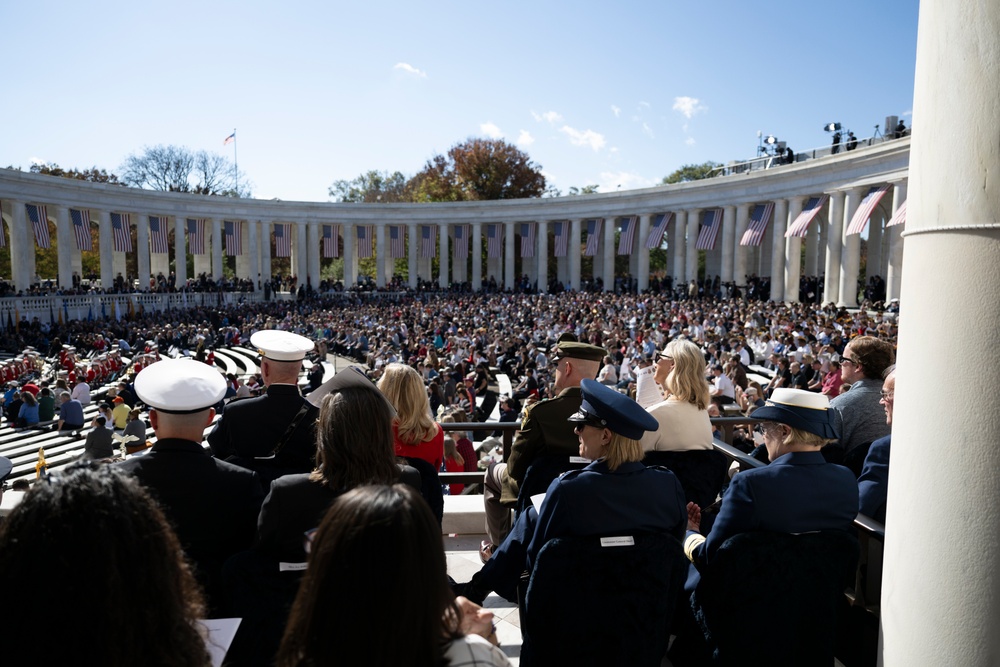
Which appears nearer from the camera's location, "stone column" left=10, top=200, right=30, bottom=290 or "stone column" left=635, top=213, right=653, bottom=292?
"stone column" left=10, top=200, right=30, bottom=290

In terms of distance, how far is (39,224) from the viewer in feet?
174

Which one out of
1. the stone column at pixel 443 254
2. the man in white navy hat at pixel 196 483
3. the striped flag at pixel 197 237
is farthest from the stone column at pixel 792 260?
the man in white navy hat at pixel 196 483

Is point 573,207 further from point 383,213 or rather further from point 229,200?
point 229,200

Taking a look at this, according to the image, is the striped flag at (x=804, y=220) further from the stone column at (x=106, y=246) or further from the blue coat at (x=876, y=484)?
the stone column at (x=106, y=246)

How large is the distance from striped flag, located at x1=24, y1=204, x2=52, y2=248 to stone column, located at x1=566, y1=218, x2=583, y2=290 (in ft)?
151

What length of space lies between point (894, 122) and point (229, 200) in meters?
58.4

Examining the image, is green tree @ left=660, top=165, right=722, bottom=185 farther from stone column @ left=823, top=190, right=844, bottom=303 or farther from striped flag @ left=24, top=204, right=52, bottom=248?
striped flag @ left=24, top=204, right=52, bottom=248

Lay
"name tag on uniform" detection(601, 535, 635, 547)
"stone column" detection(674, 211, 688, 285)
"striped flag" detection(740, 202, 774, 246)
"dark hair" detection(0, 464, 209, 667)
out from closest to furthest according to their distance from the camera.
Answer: "dark hair" detection(0, 464, 209, 667) → "name tag on uniform" detection(601, 535, 635, 547) → "striped flag" detection(740, 202, 774, 246) → "stone column" detection(674, 211, 688, 285)

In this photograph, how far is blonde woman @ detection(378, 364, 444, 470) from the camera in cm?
554

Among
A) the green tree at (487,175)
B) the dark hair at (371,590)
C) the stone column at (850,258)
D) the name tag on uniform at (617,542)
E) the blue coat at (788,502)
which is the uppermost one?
the green tree at (487,175)

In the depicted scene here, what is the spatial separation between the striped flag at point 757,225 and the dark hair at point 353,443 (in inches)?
2031

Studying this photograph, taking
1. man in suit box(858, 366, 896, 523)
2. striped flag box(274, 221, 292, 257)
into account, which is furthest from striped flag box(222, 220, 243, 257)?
man in suit box(858, 366, 896, 523)

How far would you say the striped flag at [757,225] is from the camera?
169 feet

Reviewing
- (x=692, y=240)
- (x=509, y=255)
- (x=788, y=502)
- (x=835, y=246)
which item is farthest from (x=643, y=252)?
(x=788, y=502)
